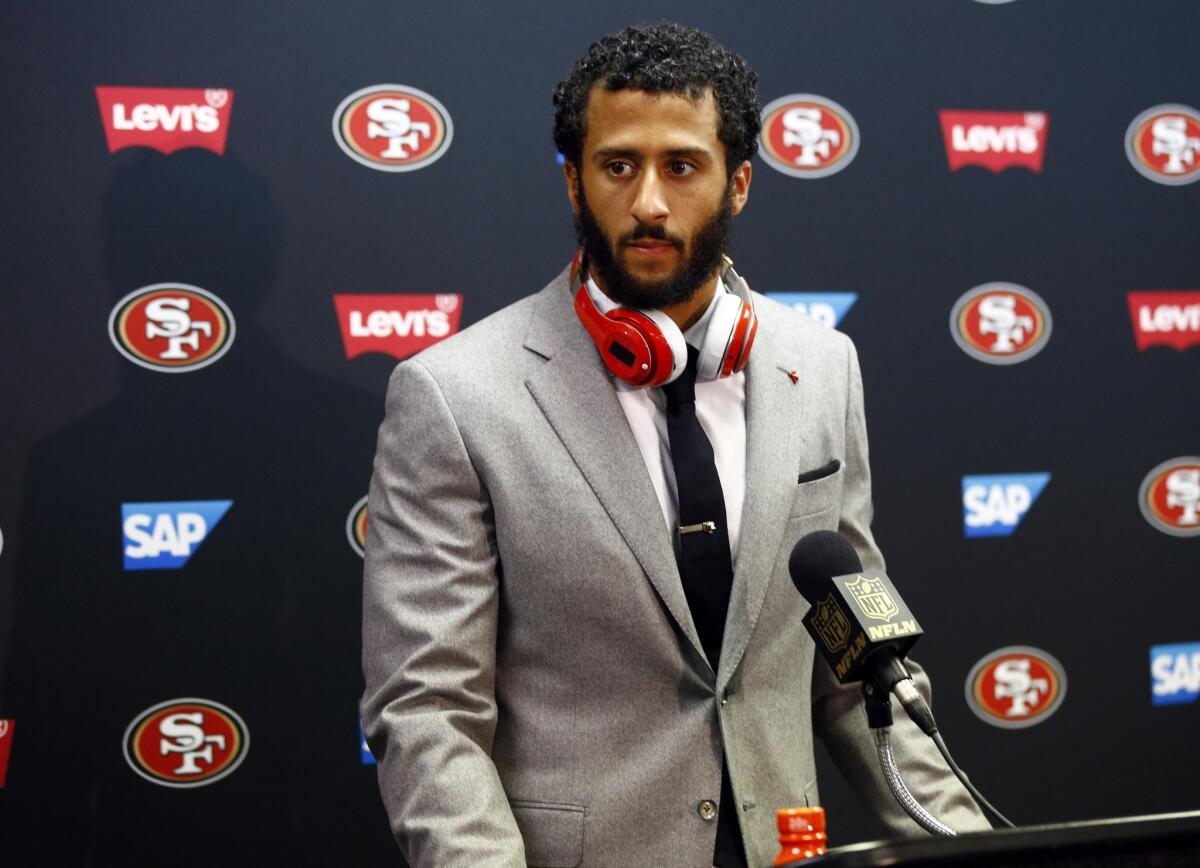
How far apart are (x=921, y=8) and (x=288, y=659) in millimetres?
1938

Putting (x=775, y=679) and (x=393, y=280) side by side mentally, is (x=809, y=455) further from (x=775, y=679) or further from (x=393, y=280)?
(x=393, y=280)

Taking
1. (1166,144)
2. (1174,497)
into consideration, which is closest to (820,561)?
(1174,497)

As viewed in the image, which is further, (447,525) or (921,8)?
(921,8)

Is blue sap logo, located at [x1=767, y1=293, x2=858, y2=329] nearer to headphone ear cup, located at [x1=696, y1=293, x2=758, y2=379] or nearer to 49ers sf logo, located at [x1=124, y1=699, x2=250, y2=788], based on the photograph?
headphone ear cup, located at [x1=696, y1=293, x2=758, y2=379]

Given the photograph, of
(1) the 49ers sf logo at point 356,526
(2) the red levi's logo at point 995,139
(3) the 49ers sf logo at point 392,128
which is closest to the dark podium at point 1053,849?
(1) the 49ers sf logo at point 356,526

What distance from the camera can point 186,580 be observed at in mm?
2342

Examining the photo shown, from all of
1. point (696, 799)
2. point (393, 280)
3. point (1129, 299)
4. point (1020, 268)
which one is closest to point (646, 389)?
point (696, 799)

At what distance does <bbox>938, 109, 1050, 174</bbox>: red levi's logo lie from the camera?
2.73 meters

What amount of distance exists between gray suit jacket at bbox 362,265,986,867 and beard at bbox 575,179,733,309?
0.41 ft

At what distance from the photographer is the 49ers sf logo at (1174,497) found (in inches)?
113

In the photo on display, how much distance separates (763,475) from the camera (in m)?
1.66

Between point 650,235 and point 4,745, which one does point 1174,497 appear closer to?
point 650,235

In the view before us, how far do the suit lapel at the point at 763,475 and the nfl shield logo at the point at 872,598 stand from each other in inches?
18.3

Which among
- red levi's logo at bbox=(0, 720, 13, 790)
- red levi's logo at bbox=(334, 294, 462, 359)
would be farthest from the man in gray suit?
red levi's logo at bbox=(0, 720, 13, 790)
